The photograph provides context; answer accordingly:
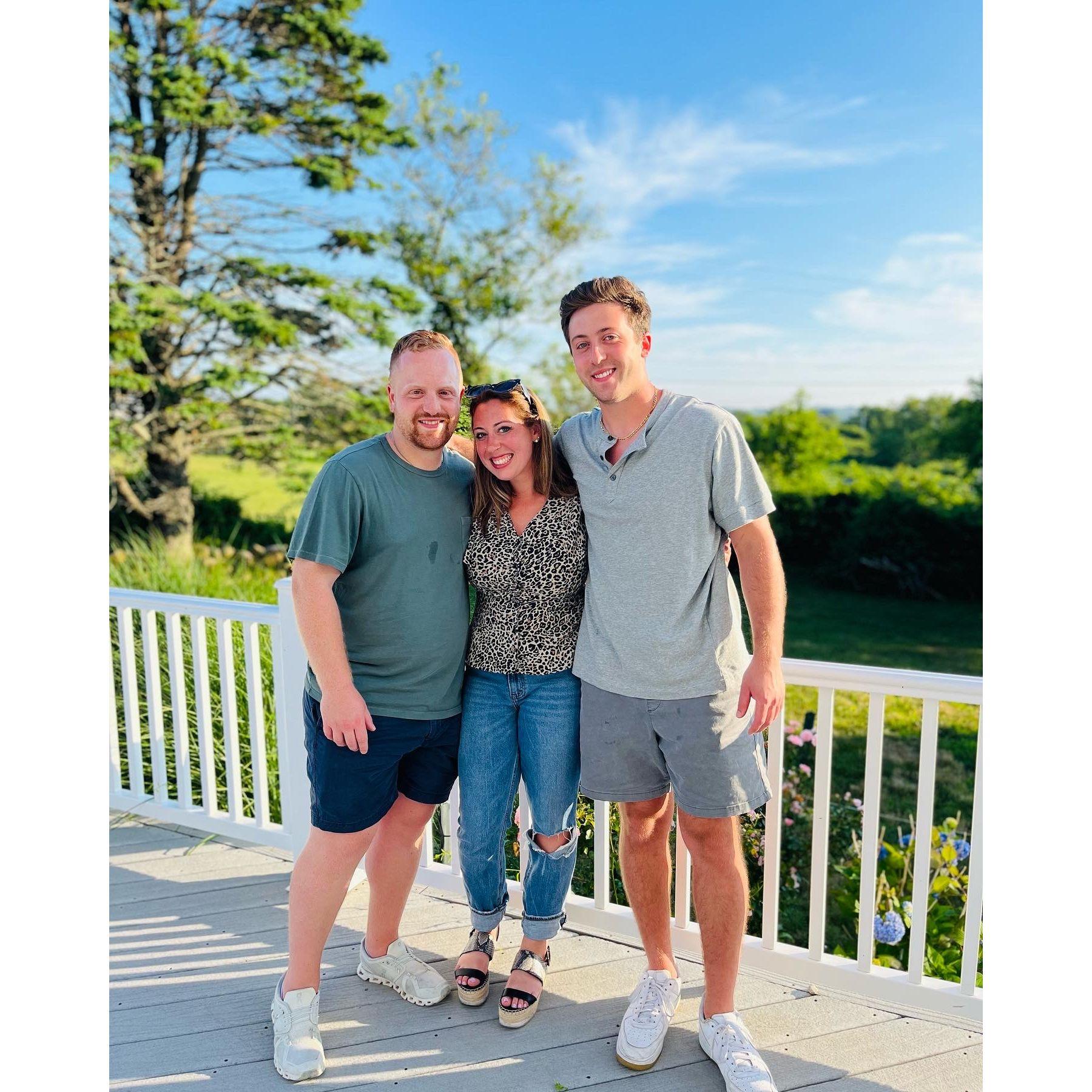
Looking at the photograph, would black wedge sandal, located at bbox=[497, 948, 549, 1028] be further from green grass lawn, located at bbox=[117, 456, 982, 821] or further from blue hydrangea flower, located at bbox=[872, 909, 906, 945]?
green grass lawn, located at bbox=[117, 456, 982, 821]

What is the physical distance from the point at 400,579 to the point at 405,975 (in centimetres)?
108

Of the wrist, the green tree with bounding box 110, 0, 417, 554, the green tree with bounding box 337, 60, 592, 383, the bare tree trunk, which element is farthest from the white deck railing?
the green tree with bounding box 337, 60, 592, 383

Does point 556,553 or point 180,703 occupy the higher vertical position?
point 556,553

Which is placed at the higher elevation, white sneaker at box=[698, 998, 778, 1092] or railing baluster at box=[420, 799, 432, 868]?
railing baluster at box=[420, 799, 432, 868]

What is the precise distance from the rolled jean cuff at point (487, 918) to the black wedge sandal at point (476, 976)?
0.02 m

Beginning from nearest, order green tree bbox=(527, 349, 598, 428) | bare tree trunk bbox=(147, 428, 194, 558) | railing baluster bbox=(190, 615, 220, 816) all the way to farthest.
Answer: railing baluster bbox=(190, 615, 220, 816) → bare tree trunk bbox=(147, 428, 194, 558) → green tree bbox=(527, 349, 598, 428)

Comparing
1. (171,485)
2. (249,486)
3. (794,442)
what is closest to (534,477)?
(171,485)

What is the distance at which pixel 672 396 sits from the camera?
2035 millimetres

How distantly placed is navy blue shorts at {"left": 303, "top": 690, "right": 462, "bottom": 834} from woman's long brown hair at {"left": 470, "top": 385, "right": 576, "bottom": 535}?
0.48 meters

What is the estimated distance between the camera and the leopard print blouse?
2.09 m

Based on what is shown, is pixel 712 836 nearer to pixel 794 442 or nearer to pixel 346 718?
pixel 346 718
